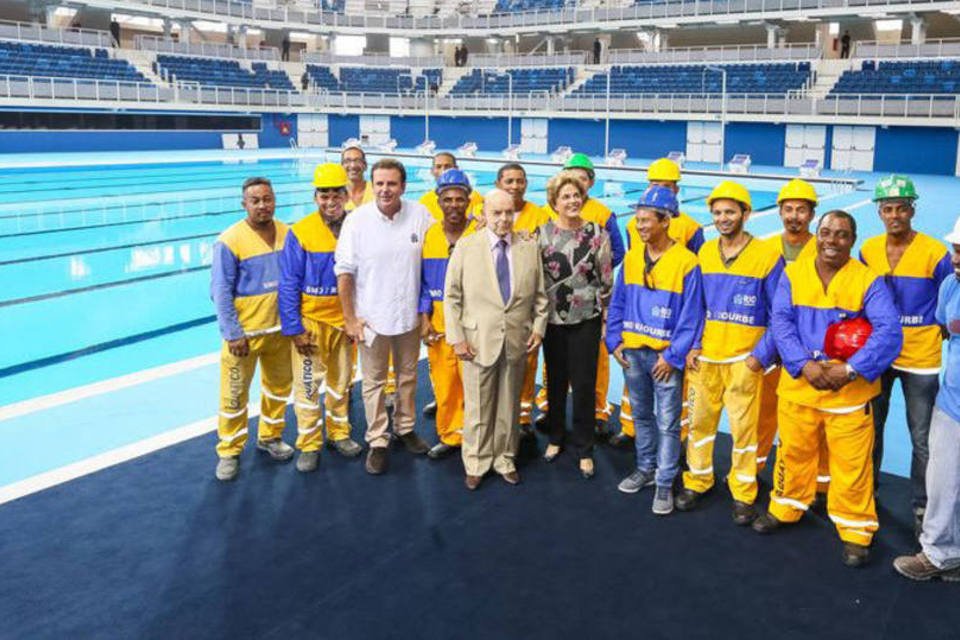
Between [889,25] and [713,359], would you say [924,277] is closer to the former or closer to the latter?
[713,359]

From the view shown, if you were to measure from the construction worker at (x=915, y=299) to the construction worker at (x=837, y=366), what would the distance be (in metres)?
0.33

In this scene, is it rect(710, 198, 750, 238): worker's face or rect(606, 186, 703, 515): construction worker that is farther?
rect(606, 186, 703, 515): construction worker

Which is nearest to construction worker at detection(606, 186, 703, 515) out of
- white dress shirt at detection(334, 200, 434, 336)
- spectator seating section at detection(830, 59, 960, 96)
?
white dress shirt at detection(334, 200, 434, 336)

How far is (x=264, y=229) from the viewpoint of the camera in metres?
4.63

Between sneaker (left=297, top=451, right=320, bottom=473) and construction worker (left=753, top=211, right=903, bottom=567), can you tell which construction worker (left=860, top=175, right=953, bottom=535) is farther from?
sneaker (left=297, top=451, right=320, bottom=473)

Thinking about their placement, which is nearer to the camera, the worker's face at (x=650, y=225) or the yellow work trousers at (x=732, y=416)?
the yellow work trousers at (x=732, y=416)

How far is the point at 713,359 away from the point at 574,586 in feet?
4.31

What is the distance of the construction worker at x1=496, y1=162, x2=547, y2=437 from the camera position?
477 cm

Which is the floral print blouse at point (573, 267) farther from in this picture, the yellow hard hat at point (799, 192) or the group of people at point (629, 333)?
the yellow hard hat at point (799, 192)

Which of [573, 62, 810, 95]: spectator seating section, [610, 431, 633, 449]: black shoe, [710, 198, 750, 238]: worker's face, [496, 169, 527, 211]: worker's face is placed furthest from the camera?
[573, 62, 810, 95]: spectator seating section

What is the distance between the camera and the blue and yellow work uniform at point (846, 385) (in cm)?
348

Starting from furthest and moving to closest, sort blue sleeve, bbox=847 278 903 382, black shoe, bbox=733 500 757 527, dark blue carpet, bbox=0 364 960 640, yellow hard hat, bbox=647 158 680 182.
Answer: yellow hard hat, bbox=647 158 680 182, black shoe, bbox=733 500 757 527, blue sleeve, bbox=847 278 903 382, dark blue carpet, bbox=0 364 960 640

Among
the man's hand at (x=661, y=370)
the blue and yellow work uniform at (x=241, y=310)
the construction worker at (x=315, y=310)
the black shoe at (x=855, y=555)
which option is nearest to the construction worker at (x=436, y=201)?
the construction worker at (x=315, y=310)

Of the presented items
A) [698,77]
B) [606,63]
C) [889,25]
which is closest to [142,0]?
[606,63]
